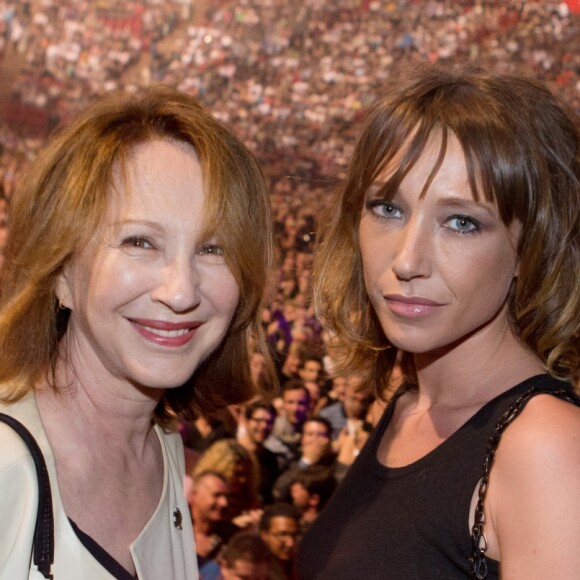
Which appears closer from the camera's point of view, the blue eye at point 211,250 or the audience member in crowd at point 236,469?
the blue eye at point 211,250

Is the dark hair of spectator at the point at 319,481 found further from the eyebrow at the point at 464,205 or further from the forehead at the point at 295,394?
the eyebrow at the point at 464,205

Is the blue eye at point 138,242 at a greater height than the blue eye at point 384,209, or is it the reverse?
the blue eye at point 384,209

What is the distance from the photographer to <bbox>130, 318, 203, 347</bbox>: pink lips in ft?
4.63

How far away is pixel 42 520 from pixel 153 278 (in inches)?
16.1

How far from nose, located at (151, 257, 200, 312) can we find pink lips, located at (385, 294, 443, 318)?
34 cm

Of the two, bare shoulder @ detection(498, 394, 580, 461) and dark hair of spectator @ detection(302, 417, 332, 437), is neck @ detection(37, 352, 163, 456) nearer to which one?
bare shoulder @ detection(498, 394, 580, 461)

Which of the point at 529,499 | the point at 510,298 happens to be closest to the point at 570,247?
the point at 510,298

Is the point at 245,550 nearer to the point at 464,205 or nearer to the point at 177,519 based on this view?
the point at 177,519

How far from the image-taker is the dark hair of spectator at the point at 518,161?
1357mm

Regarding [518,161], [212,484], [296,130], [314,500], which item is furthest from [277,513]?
[518,161]

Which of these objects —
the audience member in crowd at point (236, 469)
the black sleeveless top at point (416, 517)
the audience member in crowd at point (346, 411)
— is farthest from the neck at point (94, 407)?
the audience member in crowd at point (236, 469)

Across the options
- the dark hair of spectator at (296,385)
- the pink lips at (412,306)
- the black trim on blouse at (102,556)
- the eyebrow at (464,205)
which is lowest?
the dark hair of spectator at (296,385)

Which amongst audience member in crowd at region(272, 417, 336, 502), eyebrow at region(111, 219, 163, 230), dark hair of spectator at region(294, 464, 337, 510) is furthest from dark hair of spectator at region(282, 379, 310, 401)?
eyebrow at region(111, 219, 163, 230)

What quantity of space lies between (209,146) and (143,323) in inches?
12.9
